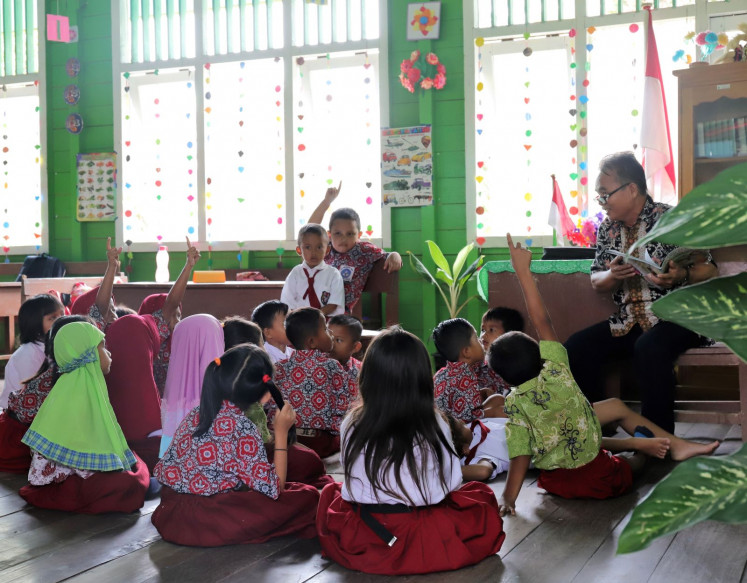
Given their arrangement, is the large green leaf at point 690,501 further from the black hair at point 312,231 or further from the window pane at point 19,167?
the window pane at point 19,167

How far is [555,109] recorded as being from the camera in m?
5.30

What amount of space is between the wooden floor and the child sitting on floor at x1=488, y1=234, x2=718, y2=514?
0.10m

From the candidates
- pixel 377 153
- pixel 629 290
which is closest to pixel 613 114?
pixel 377 153

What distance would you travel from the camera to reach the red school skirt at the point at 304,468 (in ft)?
8.66

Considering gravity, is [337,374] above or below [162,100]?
below

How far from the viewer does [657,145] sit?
4.59 metres

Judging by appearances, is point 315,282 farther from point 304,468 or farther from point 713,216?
point 713,216

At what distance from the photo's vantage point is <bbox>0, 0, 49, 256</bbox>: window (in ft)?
22.2

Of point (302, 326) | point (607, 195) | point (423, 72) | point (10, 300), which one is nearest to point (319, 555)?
point (302, 326)

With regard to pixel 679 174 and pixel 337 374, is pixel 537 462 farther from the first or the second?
pixel 679 174

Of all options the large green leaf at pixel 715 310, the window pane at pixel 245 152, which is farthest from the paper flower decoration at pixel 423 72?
the large green leaf at pixel 715 310

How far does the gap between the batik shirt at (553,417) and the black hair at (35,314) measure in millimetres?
1913

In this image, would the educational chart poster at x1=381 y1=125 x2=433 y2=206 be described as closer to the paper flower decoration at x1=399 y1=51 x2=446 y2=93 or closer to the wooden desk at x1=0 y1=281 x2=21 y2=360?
the paper flower decoration at x1=399 y1=51 x2=446 y2=93

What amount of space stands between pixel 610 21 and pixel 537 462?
3536 mm
